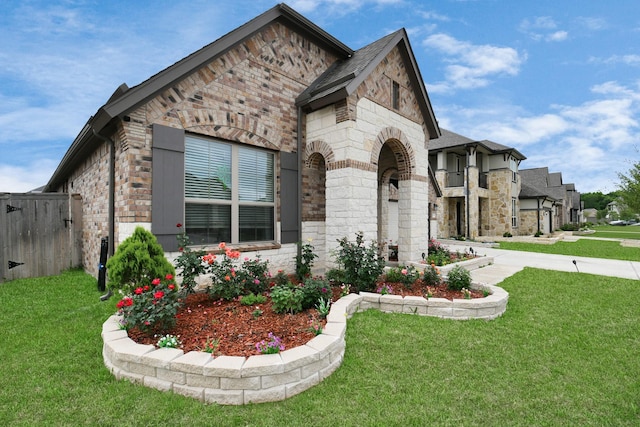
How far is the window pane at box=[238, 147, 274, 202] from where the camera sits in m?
6.21

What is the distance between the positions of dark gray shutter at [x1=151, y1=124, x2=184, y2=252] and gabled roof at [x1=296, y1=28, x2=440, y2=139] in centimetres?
314

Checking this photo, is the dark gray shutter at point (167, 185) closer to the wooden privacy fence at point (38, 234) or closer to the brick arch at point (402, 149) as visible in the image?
the brick arch at point (402, 149)

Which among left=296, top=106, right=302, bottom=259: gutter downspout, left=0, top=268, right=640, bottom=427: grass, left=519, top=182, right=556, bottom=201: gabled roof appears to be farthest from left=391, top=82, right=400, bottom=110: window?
left=519, top=182, right=556, bottom=201: gabled roof

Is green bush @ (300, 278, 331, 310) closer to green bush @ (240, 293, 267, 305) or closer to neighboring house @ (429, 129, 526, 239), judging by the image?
green bush @ (240, 293, 267, 305)

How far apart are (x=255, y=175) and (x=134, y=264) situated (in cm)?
312

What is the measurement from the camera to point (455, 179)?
19.2 meters

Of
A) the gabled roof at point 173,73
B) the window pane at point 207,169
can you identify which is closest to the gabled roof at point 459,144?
the gabled roof at point 173,73

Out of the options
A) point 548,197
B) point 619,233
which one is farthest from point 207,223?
point 619,233

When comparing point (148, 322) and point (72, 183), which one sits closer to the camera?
point (148, 322)

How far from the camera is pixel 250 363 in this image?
2592mm

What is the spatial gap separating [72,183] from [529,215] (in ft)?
92.5

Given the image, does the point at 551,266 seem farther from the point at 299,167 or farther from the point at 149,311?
the point at 149,311

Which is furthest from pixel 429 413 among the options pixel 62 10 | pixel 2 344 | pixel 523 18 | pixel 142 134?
pixel 523 18

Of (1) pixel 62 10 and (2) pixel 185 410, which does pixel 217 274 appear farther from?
(1) pixel 62 10
